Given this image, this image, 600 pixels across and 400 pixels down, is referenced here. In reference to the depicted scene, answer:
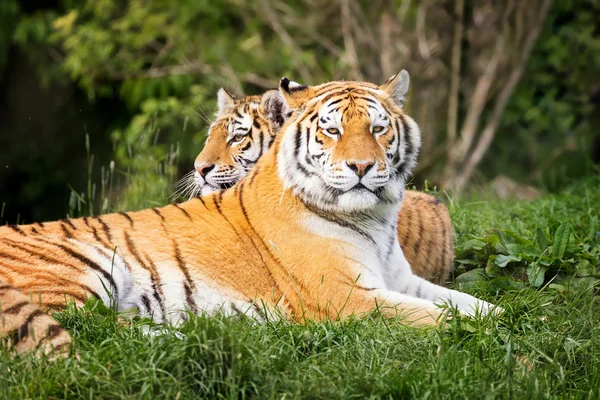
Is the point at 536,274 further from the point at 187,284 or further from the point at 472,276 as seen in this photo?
the point at 187,284

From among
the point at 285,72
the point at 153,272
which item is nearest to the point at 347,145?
the point at 153,272

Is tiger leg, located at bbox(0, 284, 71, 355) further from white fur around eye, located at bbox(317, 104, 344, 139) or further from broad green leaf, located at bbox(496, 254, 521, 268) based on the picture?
broad green leaf, located at bbox(496, 254, 521, 268)

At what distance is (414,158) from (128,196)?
2.57 m

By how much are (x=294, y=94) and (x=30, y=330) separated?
1915 millimetres

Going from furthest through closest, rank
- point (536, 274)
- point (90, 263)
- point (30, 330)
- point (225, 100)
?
point (225, 100)
point (536, 274)
point (90, 263)
point (30, 330)

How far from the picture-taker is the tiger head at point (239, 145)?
541 centimetres

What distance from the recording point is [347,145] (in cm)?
426

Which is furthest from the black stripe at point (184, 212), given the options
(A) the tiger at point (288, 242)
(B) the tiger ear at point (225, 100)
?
(B) the tiger ear at point (225, 100)

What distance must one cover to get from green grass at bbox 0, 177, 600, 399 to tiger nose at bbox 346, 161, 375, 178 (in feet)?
2.20

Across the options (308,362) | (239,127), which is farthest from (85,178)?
(308,362)

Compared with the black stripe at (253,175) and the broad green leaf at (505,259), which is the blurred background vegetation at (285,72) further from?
the black stripe at (253,175)

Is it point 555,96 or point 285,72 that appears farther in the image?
point 555,96

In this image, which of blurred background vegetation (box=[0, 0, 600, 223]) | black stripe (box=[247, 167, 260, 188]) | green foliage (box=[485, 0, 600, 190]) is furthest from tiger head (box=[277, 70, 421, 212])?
green foliage (box=[485, 0, 600, 190])

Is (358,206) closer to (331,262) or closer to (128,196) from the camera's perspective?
(331,262)
